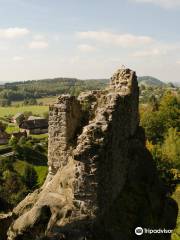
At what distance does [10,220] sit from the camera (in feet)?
45.7

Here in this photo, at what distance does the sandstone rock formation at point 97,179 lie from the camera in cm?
1123

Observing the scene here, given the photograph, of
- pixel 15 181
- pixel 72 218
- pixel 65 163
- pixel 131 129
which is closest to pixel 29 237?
pixel 72 218

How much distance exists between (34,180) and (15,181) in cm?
325

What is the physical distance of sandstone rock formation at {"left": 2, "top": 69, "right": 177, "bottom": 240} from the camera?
11227mm

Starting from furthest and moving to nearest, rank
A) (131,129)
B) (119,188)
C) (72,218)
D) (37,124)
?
(37,124) < (131,129) < (119,188) < (72,218)

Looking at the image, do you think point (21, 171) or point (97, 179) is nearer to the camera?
point (97, 179)

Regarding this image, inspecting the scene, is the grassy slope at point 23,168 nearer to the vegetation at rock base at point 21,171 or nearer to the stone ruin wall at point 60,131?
the vegetation at rock base at point 21,171

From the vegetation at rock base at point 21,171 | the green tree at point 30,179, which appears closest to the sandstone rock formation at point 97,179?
the vegetation at rock base at point 21,171

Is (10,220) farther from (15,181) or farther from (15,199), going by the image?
(15,181)

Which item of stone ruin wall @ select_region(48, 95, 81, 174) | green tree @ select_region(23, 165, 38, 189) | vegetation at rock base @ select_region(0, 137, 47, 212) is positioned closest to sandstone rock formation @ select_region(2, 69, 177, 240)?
stone ruin wall @ select_region(48, 95, 81, 174)

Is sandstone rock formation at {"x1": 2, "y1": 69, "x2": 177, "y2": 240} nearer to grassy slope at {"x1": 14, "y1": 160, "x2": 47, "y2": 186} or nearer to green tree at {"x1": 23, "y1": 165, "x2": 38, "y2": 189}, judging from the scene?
green tree at {"x1": 23, "y1": 165, "x2": 38, "y2": 189}

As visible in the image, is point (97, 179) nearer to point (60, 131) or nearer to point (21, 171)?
point (60, 131)

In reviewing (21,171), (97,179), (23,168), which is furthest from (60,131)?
(23,168)

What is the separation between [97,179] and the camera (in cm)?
1112
